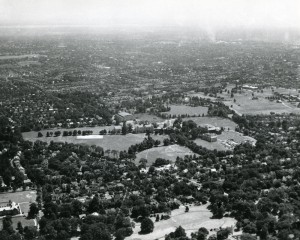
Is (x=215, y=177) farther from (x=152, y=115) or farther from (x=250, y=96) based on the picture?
(x=250, y=96)

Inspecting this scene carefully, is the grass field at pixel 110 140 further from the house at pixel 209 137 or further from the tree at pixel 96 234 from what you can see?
the tree at pixel 96 234

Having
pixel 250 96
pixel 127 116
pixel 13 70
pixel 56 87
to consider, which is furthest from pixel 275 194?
pixel 13 70

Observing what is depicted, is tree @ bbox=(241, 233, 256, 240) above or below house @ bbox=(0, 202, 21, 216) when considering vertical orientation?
above

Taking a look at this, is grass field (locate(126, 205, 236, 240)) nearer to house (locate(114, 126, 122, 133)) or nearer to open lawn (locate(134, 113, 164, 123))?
house (locate(114, 126, 122, 133))

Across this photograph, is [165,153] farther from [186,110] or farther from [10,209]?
[186,110]

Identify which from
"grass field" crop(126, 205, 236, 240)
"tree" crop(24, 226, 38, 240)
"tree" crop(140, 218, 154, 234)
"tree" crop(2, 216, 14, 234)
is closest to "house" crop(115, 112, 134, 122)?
"grass field" crop(126, 205, 236, 240)

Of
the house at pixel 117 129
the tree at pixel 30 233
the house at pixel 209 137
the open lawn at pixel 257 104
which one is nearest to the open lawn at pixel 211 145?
the house at pixel 209 137

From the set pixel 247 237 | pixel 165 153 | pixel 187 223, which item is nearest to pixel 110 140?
pixel 165 153
